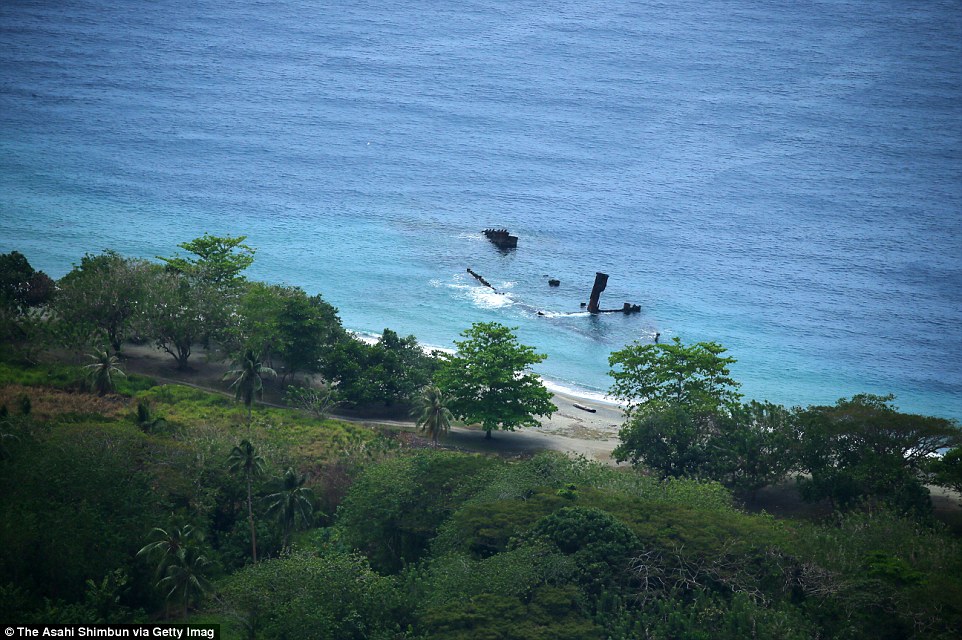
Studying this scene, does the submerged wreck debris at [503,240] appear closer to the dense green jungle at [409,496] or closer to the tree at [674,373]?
the dense green jungle at [409,496]

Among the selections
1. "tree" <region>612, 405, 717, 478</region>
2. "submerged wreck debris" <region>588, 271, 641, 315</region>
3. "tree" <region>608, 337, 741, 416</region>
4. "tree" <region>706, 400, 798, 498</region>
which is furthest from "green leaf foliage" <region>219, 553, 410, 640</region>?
"submerged wreck debris" <region>588, 271, 641, 315</region>

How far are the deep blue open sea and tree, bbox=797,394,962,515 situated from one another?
79.2 ft

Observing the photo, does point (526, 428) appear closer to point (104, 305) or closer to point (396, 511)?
point (396, 511)

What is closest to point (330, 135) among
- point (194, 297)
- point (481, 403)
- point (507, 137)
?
point (507, 137)

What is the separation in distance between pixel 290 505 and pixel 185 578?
673cm

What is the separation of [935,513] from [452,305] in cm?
4755

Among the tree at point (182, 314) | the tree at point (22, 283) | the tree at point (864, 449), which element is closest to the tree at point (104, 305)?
the tree at point (182, 314)

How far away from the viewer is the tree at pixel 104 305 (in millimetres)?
73812

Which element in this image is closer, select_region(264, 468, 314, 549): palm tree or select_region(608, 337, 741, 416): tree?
select_region(264, 468, 314, 549): palm tree

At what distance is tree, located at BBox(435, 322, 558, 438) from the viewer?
228ft

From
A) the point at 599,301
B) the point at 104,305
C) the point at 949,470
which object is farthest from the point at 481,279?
the point at 949,470

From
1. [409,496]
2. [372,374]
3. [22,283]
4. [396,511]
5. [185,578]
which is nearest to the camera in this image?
[185,578]

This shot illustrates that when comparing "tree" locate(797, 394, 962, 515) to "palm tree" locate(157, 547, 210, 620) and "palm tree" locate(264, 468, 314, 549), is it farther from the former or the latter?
"palm tree" locate(157, 547, 210, 620)

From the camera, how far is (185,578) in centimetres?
4772
